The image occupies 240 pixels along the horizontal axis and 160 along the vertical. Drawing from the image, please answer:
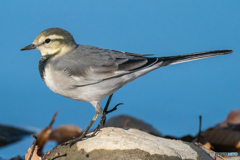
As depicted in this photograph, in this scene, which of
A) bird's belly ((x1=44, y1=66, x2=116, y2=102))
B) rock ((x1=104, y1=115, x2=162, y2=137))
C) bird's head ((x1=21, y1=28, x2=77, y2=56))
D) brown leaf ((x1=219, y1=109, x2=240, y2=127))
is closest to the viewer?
bird's belly ((x1=44, y1=66, x2=116, y2=102))

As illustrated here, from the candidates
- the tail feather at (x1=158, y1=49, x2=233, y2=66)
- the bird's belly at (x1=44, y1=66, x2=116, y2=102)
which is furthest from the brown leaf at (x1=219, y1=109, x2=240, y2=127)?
the bird's belly at (x1=44, y1=66, x2=116, y2=102)

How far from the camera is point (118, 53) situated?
3.87 metres

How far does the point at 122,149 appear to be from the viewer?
3.23 meters

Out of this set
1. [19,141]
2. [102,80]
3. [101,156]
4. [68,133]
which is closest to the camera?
[101,156]

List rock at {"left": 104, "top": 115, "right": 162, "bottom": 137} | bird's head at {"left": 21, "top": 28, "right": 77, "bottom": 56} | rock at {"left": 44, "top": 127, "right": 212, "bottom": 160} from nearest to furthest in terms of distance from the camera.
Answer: rock at {"left": 44, "top": 127, "right": 212, "bottom": 160} < bird's head at {"left": 21, "top": 28, "right": 77, "bottom": 56} < rock at {"left": 104, "top": 115, "right": 162, "bottom": 137}

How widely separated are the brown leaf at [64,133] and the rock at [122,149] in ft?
5.91

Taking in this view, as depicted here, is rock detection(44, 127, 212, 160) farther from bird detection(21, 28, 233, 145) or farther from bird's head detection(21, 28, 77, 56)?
bird's head detection(21, 28, 77, 56)

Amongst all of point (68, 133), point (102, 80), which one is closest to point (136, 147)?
point (102, 80)

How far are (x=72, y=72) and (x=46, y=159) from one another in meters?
0.93

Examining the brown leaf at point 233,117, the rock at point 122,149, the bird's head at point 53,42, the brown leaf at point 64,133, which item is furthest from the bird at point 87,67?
the brown leaf at point 233,117

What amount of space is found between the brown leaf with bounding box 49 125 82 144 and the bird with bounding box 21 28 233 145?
1.69 metres

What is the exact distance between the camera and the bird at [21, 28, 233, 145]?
11.5ft

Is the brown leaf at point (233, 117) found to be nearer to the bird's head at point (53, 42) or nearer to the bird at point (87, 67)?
the bird at point (87, 67)

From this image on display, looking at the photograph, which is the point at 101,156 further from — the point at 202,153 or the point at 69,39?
the point at 69,39
